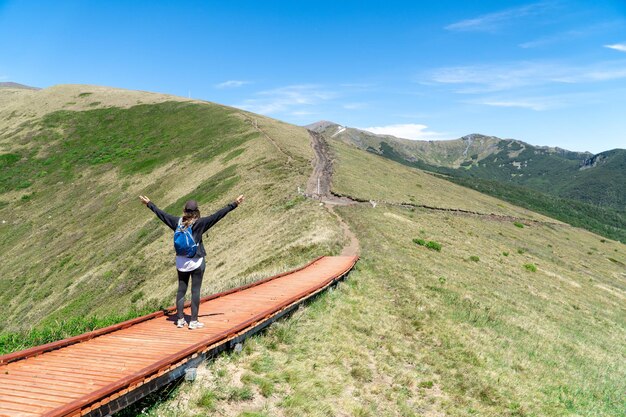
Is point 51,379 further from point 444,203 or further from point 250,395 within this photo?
point 444,203

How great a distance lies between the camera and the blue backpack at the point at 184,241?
30.9 feet

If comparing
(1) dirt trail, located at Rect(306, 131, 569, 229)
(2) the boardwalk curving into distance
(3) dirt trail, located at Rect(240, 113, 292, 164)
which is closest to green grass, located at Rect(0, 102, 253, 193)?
(3) dirt trail, located at Rect(240, 113, 292, 164)

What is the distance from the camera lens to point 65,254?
140 ft

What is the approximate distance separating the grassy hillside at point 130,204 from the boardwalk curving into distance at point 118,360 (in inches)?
168

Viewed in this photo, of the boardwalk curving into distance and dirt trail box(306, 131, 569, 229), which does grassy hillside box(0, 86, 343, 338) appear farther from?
the boardwalk curving into distance

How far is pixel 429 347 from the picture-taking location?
1358 centimetres

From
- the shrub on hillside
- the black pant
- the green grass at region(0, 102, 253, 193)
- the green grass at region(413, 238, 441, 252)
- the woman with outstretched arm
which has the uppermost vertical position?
the green grass at region(0, 102, 253, 193)

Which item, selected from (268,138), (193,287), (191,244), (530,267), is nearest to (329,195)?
(530,267)

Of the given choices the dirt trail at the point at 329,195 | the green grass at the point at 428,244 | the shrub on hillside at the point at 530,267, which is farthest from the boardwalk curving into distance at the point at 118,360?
the shrub on hillside at the point at 530,267

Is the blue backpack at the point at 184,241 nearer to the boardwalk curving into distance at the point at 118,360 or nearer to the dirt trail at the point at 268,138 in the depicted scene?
the boardwalk curving into distance at the point at 118,360

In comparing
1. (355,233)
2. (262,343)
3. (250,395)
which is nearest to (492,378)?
(262,343)

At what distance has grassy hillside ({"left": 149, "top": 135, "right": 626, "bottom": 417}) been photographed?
8812 mm

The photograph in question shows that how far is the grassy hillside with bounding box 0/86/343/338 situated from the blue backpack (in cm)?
566

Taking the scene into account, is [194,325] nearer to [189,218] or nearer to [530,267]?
[189,218]
